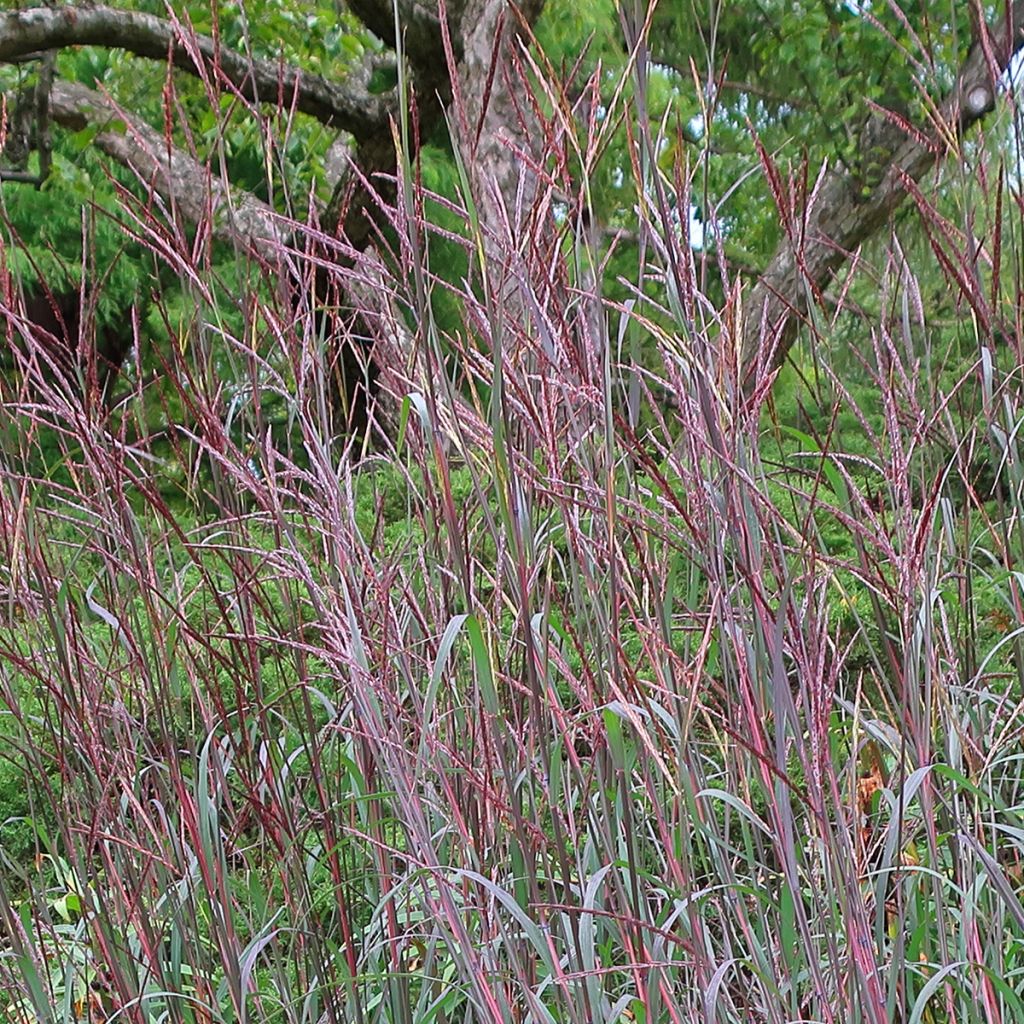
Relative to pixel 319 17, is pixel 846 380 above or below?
below

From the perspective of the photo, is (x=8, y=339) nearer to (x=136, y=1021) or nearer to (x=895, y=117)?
(x=136, y=1021)

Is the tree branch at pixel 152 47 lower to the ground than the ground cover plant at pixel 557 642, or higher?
higher

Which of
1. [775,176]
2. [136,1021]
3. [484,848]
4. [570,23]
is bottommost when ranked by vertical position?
[136,1021]

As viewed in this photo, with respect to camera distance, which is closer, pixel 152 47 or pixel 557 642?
pixel 557 642

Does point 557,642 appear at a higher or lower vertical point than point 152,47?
lower

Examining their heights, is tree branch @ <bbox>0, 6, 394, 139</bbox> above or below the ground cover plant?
above

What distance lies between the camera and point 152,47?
490cm

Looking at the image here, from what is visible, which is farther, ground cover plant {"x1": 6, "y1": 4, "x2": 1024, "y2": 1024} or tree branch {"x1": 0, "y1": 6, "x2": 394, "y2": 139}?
tree branch {"x1": 0, "y1": 6, "x2": 394, "y2": 139}

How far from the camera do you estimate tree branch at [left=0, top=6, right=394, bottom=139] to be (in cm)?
445

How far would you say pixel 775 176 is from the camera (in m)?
1.12

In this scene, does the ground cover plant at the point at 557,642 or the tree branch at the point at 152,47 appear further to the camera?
the tree branch at the point at 152,47

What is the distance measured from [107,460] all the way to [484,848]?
588 millimetres

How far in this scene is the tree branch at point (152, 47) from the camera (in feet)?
14.6

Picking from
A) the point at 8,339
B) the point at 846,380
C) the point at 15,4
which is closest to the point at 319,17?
the point at 15,4
